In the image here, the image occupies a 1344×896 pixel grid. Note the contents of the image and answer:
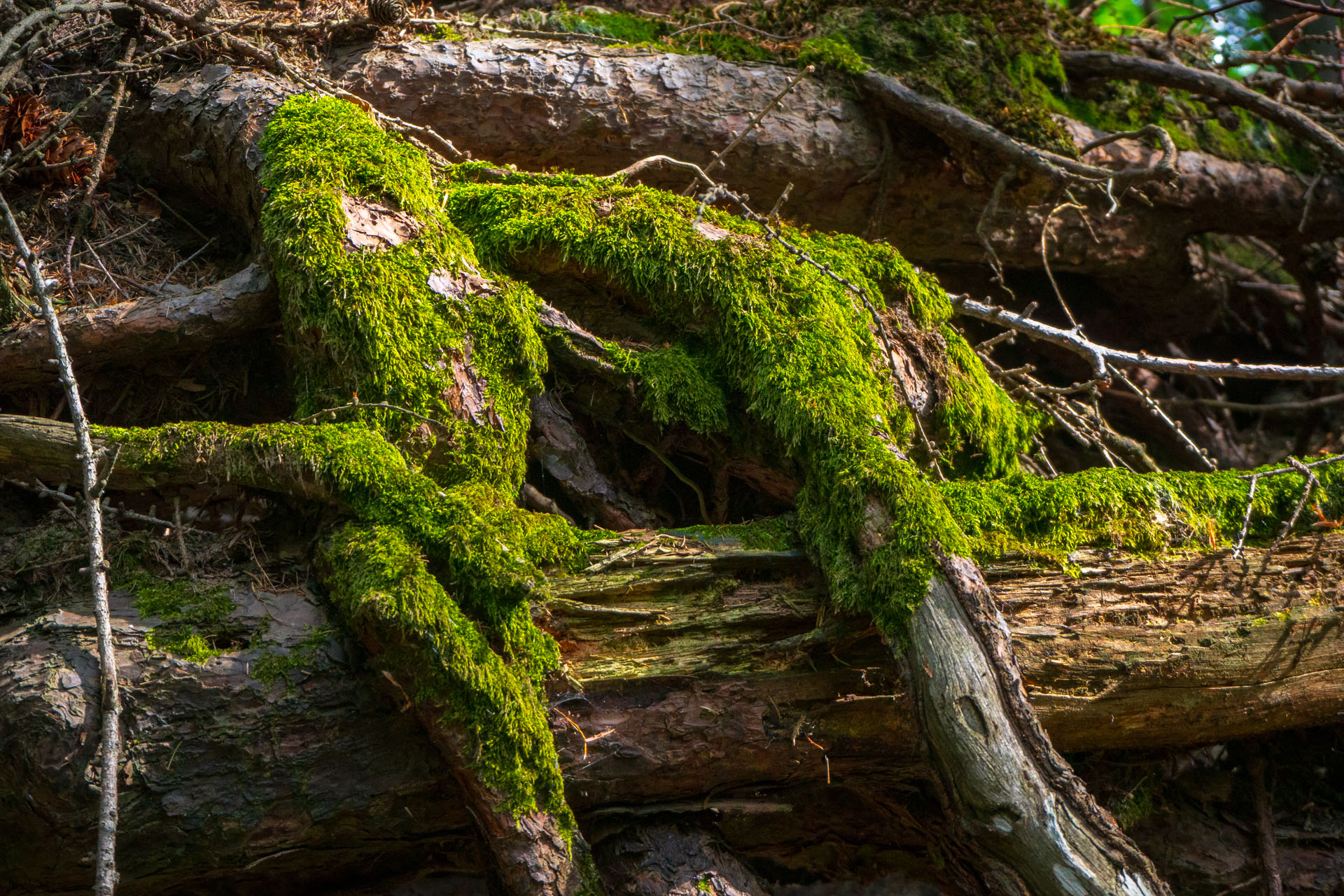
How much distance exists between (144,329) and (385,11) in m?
2.21

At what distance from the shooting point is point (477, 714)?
2.65 metres

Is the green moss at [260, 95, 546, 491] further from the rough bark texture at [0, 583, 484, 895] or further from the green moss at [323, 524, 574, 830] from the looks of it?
the rough bark texture at [0, 583, 484, 895]

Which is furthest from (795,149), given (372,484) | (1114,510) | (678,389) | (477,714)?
(477,714)

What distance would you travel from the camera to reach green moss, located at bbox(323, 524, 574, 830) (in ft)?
8.65

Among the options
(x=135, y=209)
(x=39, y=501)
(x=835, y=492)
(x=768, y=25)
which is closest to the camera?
(x=835, y=492)

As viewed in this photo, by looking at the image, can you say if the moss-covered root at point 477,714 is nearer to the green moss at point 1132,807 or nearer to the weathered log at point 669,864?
the weathered log at point 669,864

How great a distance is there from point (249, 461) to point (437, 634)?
842mm

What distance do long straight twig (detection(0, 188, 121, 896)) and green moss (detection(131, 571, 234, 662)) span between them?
12 cm

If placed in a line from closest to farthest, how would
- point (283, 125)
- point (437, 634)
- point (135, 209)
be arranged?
point (437, 634) < point (283, 125) < point (135, 209)

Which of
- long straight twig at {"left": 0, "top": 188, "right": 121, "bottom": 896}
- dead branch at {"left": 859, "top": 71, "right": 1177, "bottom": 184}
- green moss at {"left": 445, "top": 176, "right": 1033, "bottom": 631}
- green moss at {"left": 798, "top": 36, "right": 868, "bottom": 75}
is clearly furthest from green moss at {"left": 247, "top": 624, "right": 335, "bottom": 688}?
green moss at {"left": 798, "top": 36, "right": 868, "bottom": 75}

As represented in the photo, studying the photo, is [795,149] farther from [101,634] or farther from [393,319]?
[101,634]

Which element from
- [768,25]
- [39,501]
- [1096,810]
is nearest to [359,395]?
[39,501]

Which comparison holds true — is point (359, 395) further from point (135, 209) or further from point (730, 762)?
point (135, 209)

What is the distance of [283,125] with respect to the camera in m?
3.75
